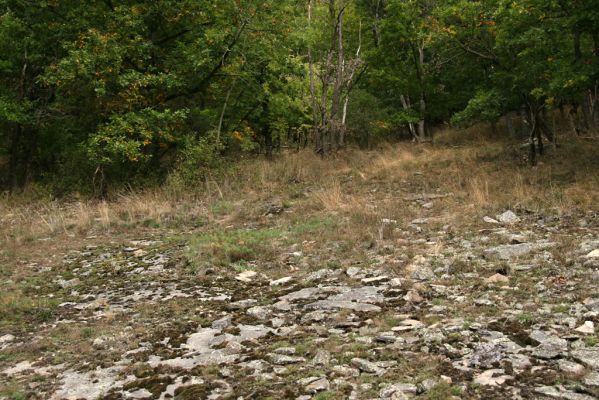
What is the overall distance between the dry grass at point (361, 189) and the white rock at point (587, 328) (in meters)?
5.79

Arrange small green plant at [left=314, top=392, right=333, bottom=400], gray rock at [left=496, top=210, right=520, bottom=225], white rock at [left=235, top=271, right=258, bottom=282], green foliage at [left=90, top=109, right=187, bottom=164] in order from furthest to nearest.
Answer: green foliage at [left=90, top=109, right=187, bottom=164], gray rock at [left=496, top=210, right=520, bottom=225], white rock at [left=235, top=271, right=258, bottom=282], small green plant at [left=314, top=392, right=333, bottom=400]

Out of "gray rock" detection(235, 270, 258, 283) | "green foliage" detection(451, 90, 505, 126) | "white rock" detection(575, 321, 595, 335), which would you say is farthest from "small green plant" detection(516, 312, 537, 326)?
"green foliage" detection(451, 90, 505, 126)

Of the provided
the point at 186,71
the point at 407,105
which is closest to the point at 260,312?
the point at 186,71

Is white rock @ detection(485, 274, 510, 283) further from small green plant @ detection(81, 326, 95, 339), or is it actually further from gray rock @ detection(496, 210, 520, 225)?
small green plant @ detection(81, 326, 95, 339)

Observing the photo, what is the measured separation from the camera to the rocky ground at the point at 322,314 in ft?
14.2

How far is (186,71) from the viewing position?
61.6 ft

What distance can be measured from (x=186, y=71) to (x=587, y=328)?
1671 cm

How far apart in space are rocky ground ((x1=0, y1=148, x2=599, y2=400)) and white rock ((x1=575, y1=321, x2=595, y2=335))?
0.05 ft

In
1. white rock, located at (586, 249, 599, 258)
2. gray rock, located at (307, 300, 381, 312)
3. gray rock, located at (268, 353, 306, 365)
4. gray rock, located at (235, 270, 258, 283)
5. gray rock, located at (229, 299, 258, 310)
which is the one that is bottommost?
gray rock, located at (235, 270, 258, 283)

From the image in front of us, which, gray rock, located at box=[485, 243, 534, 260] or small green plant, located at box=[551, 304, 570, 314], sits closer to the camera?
small green plant, located at box=[551, 304, 570, 314]

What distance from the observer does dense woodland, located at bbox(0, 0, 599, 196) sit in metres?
14.7

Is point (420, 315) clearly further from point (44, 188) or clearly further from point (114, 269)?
point (44, 188)

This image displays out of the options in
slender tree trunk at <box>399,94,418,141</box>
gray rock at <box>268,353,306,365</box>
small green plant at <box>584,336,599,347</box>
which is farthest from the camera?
slender tree trunk at <box>399,94,418,141</box>

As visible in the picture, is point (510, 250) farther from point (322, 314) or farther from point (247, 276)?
point (247, 276)
